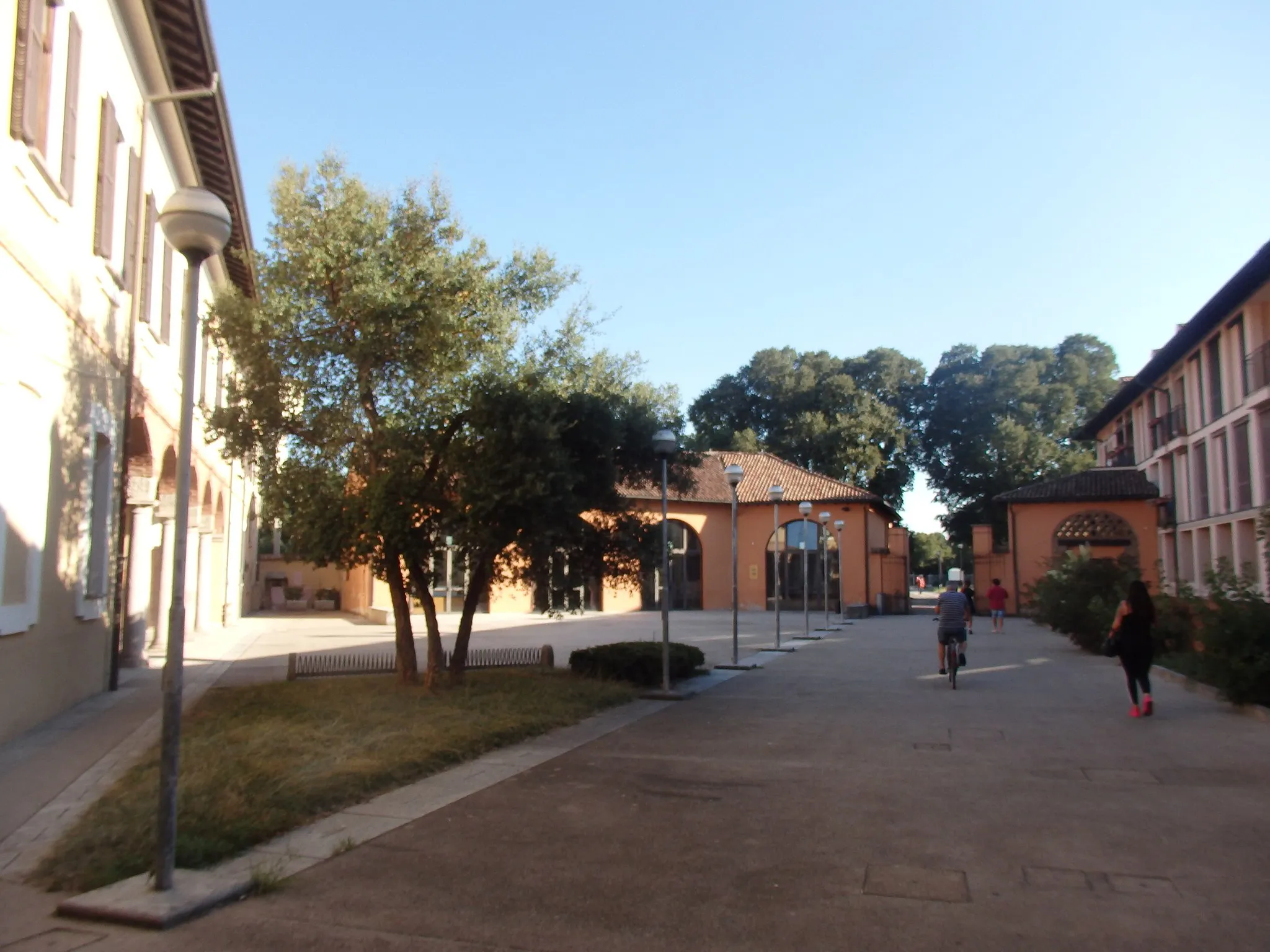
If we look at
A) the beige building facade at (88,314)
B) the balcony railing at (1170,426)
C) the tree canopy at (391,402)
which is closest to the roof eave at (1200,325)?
the balcony railing at (1170,426)

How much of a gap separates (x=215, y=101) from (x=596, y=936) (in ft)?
46.2

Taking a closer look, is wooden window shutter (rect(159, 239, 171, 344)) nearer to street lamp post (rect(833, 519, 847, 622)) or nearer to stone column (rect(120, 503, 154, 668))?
stone column (rect(120, 503, 154, 668))

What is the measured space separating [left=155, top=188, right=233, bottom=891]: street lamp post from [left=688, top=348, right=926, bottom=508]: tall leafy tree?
52.2 meters

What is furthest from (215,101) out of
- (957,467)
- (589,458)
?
(957,467)

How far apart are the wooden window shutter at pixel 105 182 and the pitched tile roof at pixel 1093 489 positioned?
34089 millimetres

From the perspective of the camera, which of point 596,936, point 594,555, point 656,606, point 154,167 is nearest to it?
point 596,936

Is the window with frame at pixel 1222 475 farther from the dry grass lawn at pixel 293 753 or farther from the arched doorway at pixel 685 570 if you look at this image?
the arched doorway at pixel 685 570

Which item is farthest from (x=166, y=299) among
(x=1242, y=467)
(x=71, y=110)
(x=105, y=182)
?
(x=1242, y=467)

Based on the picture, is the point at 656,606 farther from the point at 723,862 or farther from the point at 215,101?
the point at 723,862

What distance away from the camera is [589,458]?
12.1m

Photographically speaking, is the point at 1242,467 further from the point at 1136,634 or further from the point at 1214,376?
the point at 1136,634

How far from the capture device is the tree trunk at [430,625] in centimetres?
1230

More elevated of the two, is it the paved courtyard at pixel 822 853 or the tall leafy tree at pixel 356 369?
the tall leafy tree at pixel 356 369

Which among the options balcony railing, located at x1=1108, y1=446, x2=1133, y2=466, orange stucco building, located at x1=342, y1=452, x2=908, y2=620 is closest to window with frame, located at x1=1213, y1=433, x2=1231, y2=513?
balcony railing, located at x1=1108, y1=446, x2=1133, y2=466
